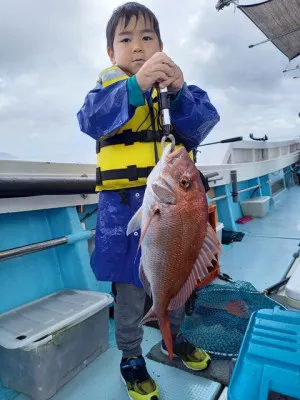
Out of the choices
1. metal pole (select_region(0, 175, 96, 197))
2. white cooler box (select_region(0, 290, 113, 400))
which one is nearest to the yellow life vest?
metal pole (select_region(0, 175, 96, 197))

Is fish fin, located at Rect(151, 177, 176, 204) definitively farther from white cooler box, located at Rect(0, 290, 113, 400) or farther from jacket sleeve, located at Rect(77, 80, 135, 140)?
white cooler box, located at Rect(0, 290, 113, 400)

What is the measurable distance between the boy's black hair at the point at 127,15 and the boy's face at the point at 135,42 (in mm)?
22

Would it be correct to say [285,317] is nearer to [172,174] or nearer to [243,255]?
[172,174]

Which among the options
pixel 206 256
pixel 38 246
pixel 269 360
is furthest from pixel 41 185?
pixel 269 360

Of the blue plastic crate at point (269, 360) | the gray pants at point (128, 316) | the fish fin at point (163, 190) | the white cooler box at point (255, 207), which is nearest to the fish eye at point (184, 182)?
the fish fin at point (163, 190)

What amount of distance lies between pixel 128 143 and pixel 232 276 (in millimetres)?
2427

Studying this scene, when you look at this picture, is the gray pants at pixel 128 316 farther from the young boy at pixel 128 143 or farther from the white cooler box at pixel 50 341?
the white cooler box at pixel 50 341

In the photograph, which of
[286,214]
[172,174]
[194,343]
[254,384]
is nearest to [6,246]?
[194,343]

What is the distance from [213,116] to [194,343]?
4.84 ft

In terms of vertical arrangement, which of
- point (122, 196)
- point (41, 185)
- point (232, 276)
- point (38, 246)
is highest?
point (41, 185)

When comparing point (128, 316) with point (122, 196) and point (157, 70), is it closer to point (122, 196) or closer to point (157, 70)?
point (122, 196)

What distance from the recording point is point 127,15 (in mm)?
1407

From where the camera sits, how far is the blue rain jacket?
4.33 ft

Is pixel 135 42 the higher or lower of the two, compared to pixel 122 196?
higher
